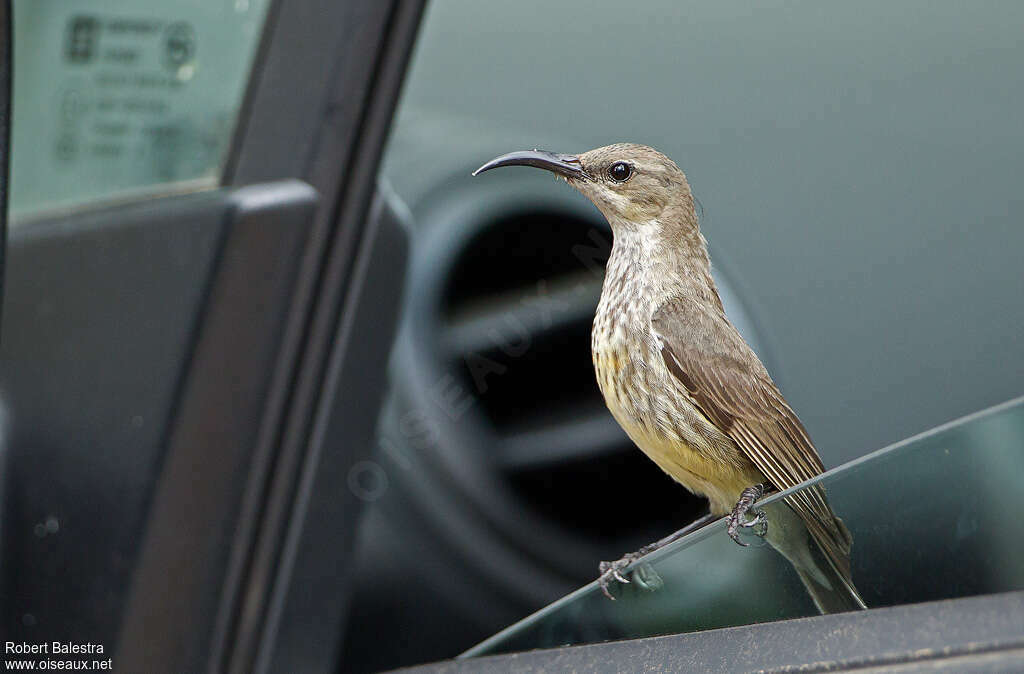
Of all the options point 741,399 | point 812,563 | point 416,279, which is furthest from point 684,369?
point 416,279

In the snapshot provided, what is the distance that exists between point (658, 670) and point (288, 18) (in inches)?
40.6

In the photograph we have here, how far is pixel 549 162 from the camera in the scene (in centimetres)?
63

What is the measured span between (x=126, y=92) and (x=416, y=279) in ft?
1.58

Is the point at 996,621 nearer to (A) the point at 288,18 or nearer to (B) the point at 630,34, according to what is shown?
(B) the point at 630,34

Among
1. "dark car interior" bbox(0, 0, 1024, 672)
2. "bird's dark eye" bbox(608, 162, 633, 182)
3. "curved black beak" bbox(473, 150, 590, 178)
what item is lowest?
"dark car interior" bbox(0, 0, 1024, 672)

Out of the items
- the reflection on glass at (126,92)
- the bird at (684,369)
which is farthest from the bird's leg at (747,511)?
the reflection on glass at (126,92)

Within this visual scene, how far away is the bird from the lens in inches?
23.4

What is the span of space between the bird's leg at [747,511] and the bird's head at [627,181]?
0.48ft

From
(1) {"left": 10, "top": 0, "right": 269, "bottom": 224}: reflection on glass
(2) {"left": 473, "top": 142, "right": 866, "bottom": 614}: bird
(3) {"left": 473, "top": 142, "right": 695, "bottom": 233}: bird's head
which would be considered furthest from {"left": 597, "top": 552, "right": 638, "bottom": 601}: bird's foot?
(1) {"left": 10, "top": 0, "right": 269, "bottom": 224}: reflection on glass

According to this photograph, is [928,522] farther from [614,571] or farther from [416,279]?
[416,279]

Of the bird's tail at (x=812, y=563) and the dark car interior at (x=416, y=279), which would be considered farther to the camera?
the dark car interior at (x=416, y=279)

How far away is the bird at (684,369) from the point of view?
1.95ft

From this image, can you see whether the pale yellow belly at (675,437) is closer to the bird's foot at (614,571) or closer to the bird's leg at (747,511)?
the bird's leg at (747,511)

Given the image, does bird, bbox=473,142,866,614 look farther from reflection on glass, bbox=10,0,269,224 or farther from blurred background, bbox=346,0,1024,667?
reflection on glass, bbox=10,0,269,224
